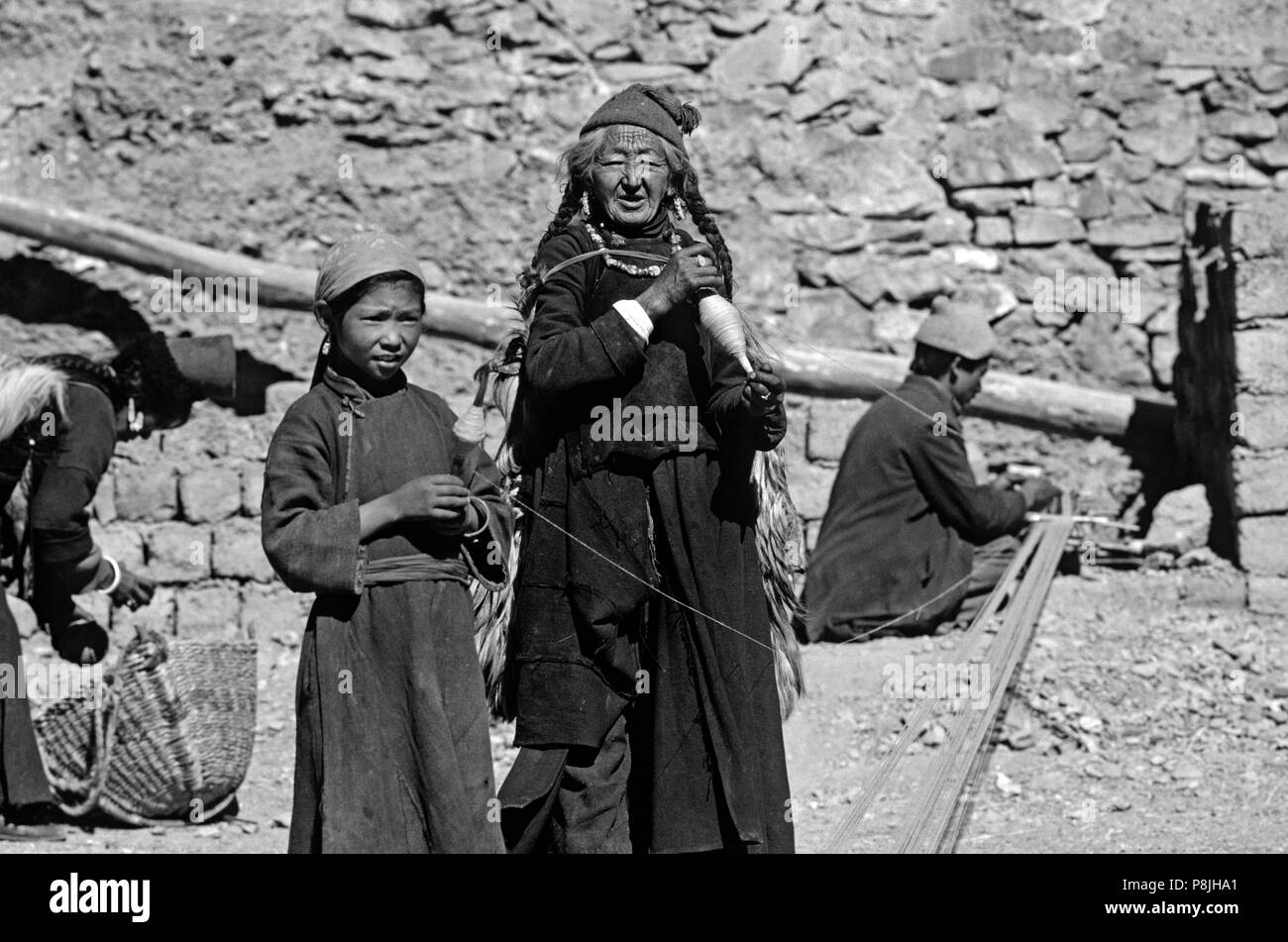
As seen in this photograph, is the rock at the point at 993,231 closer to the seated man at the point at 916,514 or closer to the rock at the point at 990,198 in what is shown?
the rock at the point at 990,198

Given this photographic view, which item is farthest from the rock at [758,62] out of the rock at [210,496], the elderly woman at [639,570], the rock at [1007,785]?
the elderly woman at [639,570]

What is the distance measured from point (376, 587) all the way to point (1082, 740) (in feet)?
11.7

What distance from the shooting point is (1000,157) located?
10289mm

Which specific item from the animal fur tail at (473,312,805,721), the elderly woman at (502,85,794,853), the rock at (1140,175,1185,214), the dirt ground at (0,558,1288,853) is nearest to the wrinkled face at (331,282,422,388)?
the elderly woman at (502,85,794,853)

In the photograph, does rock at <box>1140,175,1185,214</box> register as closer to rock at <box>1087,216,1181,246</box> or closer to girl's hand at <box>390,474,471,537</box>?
rock at <box>1087,216,1181,246</box>

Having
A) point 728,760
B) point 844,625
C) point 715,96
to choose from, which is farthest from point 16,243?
Result: point 728,760

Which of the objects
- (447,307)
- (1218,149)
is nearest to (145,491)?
(447,307)

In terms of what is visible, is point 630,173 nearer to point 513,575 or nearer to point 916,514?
point 513,575

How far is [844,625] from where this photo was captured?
329 inches

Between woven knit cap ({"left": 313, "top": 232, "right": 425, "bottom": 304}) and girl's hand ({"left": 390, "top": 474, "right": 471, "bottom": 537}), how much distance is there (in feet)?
1.49

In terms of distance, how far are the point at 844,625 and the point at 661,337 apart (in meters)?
3.50

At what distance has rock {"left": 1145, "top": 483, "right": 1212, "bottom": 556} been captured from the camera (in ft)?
29.9

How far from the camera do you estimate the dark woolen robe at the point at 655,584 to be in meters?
4.95
